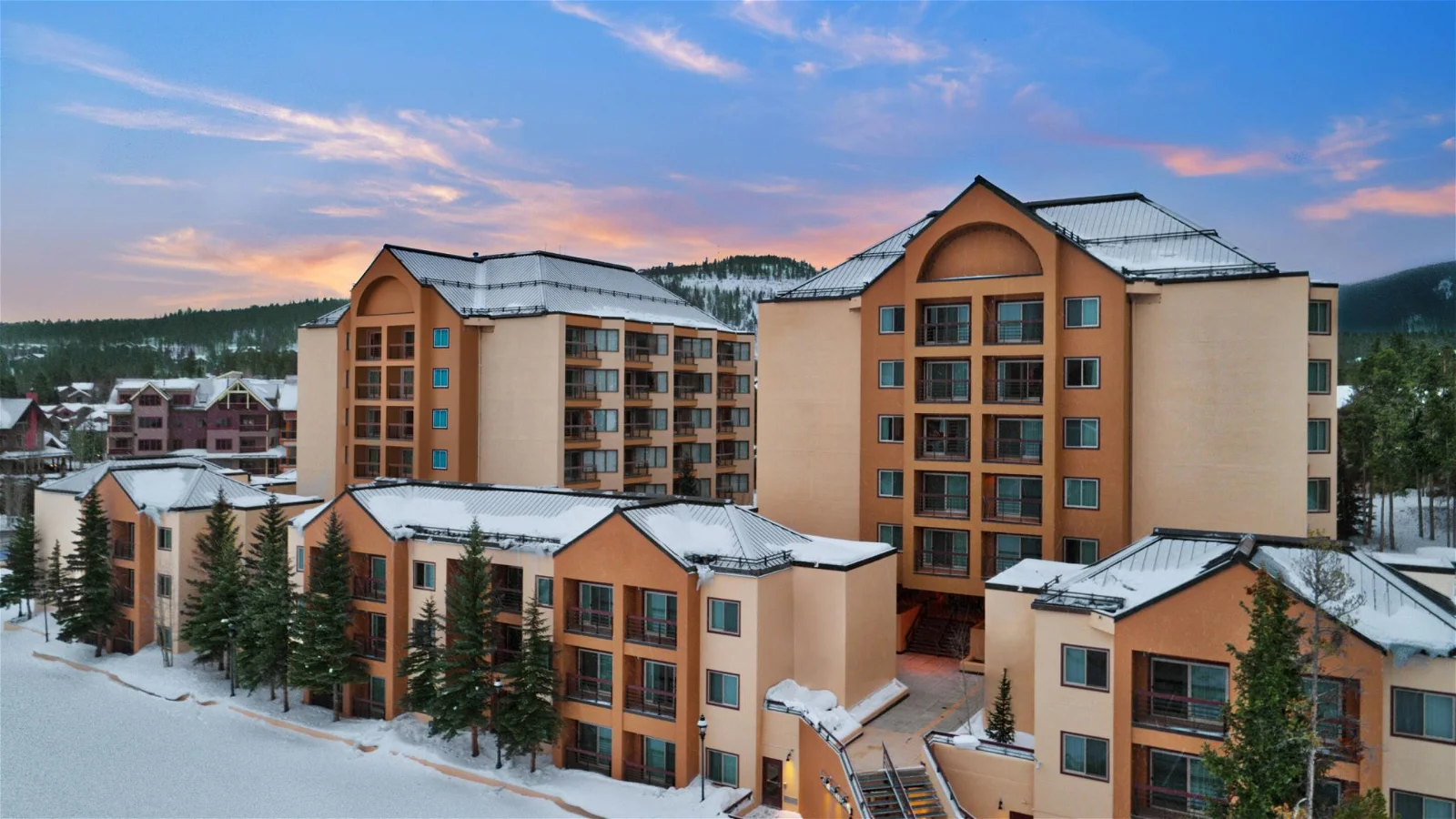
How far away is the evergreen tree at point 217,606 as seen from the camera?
35.3m

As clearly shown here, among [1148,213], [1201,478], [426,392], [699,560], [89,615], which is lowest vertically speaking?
[89,615]

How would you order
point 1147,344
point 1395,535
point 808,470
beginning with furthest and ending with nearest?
point 1395,535, point 808,470, point 1147,344

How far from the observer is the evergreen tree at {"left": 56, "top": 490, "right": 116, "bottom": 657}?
39625mm

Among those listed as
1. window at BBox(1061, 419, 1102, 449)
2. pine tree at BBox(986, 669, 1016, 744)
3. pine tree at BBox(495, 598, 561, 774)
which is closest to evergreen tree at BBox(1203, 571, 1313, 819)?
pine tree at BBox(986, 669, 1016, 744)

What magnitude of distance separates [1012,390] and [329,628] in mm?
25563

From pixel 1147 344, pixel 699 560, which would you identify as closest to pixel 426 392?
pixel 699 560

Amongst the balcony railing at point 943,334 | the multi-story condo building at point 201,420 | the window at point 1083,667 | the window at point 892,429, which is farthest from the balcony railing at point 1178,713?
the multi-story condo building at point 201,420

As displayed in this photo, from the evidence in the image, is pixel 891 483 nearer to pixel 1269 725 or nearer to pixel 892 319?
pixel 892 319

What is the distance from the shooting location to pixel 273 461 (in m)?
89.4

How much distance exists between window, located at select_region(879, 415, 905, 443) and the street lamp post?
13780mm

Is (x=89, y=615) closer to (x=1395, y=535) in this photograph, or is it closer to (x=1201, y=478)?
(x=1201, y=478)

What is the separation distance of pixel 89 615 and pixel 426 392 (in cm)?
1730

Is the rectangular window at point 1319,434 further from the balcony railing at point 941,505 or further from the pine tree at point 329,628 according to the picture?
the pine tree at point 329,628

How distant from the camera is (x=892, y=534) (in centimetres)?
3444
